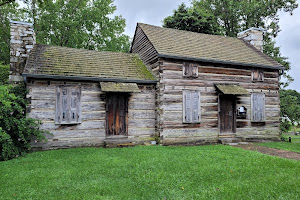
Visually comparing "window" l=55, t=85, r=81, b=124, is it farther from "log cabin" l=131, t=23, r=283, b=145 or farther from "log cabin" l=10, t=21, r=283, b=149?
"log cabin" l=131, t=23, r=283, b=145

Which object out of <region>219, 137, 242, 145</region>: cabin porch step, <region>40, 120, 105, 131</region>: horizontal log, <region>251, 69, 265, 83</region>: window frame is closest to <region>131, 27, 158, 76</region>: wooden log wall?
<region>40, 120, 105, 131</region>: horizontal log

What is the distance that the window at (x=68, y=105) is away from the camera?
29.3 ft

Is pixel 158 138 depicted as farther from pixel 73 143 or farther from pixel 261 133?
pixel 261 133

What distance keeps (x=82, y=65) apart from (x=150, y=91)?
369 cm

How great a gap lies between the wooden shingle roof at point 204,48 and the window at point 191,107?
1847 mm

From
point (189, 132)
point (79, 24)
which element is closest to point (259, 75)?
point (189, 132)

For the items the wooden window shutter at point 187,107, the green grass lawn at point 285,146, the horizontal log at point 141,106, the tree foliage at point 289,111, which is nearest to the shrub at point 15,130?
the horizontal log at point 141,106

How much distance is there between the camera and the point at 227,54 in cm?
1218

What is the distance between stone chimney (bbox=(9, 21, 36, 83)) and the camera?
9375 millimetres

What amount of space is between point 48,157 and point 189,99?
6.91 meters

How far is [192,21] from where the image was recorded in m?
20.8

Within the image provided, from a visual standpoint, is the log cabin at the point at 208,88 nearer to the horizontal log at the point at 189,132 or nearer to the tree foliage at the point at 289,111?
the horizontal log at the point at 189,132

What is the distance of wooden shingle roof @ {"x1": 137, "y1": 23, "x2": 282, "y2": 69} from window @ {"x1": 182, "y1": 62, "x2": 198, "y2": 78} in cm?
40

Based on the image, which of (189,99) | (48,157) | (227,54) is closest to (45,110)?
(48,157)
